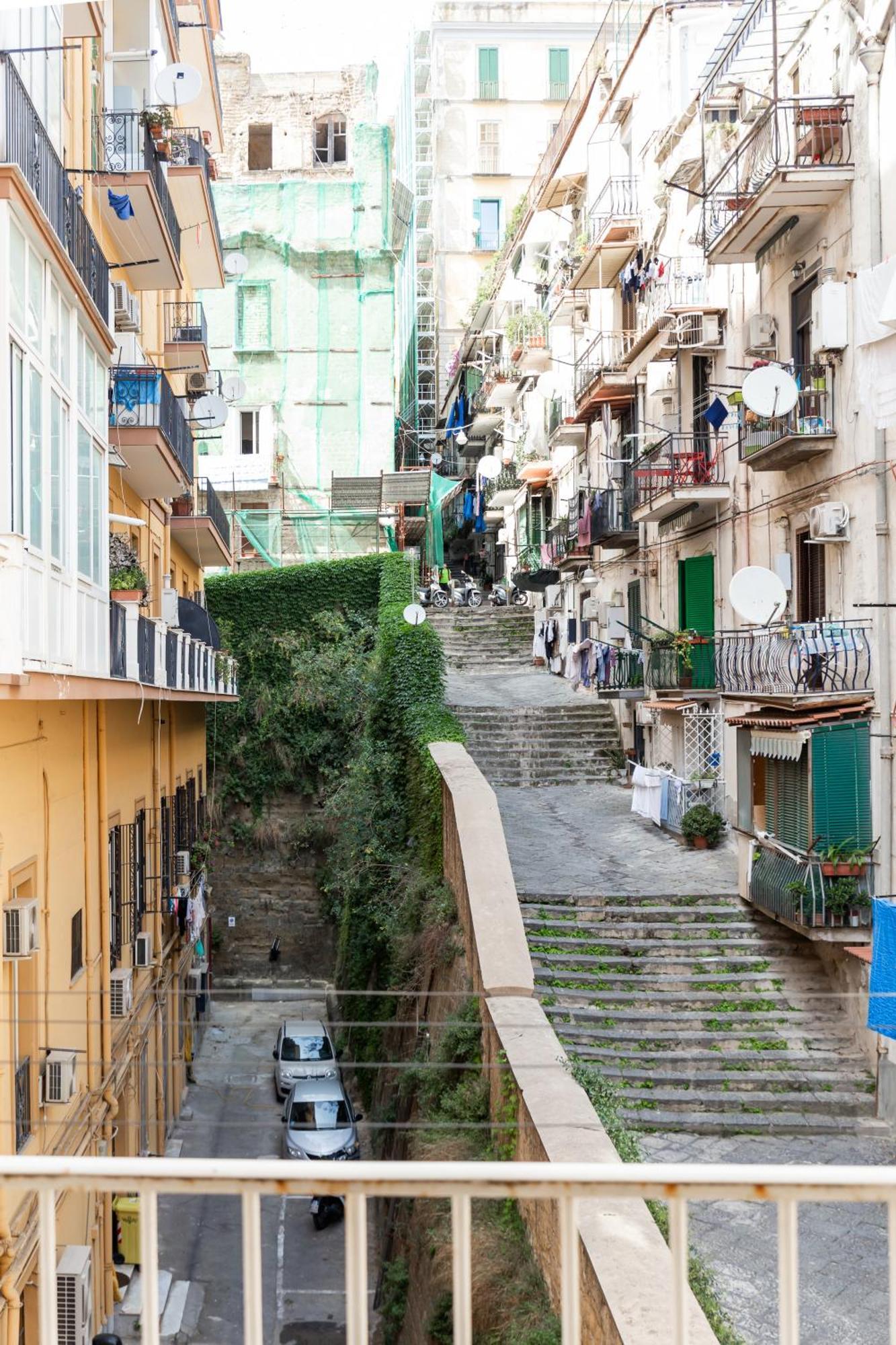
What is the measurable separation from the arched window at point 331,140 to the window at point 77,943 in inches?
1161

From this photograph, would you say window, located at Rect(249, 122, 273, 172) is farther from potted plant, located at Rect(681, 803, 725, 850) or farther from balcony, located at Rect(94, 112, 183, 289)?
potted plant, located at Rect(681, 803, 725, 850)

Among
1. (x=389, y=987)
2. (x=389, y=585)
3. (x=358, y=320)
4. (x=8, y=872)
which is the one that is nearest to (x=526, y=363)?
(x=358, y=320)

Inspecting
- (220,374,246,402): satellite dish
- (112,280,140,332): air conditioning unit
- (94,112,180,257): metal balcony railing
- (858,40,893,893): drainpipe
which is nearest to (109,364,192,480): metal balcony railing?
(112,280,140,332): air conditioning unit

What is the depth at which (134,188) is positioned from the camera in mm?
13805

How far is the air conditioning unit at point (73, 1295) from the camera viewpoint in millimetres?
9570

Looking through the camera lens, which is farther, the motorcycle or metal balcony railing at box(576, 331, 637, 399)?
metal balcony railing at box(576, 331, 637, 399)

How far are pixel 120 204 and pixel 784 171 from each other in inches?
284

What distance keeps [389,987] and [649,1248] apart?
10145mm

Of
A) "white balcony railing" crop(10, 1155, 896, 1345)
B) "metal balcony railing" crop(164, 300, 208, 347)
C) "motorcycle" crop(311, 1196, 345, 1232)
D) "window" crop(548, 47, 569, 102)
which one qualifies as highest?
"window" crop(548, 47, 569, 102)

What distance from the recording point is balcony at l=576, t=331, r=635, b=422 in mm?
23094

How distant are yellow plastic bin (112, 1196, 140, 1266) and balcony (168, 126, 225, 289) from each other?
1234 centimetres

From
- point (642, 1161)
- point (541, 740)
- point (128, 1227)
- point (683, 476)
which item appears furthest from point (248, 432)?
point (642, 1161)

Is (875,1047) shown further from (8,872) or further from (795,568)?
(8,872)

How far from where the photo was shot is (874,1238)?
934cm
